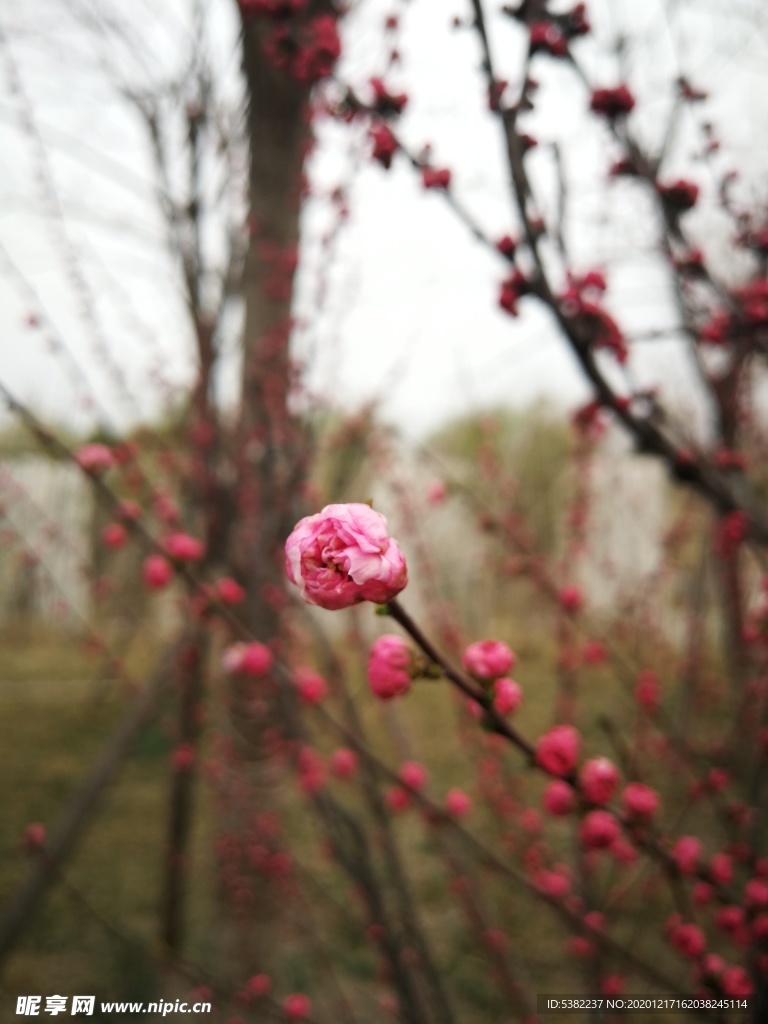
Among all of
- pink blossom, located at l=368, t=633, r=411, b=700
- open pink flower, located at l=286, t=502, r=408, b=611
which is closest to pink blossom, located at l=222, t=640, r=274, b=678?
pink blossom, located at l=368, t=633, r=411, b=700

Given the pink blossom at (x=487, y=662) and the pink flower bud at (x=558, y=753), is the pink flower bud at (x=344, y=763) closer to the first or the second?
the pink flower bud at (x=558, y=753)

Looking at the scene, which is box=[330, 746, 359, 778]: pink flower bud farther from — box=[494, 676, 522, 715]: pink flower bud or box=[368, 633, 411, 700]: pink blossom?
box=[368, 633, 411, 700]: pink blossom

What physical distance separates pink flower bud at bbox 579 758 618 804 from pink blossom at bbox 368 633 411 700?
0.32 meters

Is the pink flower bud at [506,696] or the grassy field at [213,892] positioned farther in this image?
the grassy field at [213,892]

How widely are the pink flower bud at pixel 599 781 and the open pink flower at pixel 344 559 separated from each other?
0.47 meters

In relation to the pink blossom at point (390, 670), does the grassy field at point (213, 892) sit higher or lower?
lower

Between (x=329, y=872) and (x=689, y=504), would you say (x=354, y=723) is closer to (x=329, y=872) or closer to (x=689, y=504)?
(x=329, y=872)

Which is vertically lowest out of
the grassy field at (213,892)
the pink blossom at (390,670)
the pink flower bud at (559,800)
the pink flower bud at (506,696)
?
the grassy field at (213,892)

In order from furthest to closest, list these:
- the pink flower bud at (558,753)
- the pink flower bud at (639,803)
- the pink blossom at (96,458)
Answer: the pink blossom at (96,458) → the pink flower bud at (639,803) → the pink flower bud at (558,753)

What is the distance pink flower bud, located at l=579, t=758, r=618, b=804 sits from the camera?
80 centimetres

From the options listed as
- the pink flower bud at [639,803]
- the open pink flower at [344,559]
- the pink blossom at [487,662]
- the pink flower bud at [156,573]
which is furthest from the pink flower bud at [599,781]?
the pink flower bud at [156,573]

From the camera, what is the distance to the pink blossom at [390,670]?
0.62 m

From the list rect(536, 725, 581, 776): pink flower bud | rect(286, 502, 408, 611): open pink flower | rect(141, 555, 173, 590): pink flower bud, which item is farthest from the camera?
rect(141, 555, 173, 590): pink flower bud

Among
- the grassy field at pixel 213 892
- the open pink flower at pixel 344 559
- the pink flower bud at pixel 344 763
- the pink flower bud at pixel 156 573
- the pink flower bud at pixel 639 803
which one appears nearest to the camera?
the open pink flower at pixel 344 559
